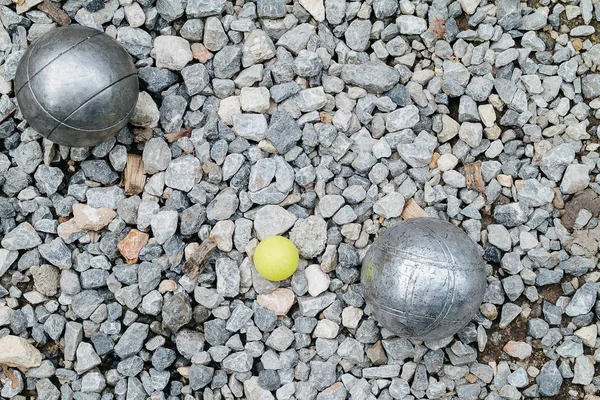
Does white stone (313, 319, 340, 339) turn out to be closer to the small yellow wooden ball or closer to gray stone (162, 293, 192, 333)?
the small yellow wooden ball

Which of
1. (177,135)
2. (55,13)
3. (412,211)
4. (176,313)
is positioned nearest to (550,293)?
(412,211)

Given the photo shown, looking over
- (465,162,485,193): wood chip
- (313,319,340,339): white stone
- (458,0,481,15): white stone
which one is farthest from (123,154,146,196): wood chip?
(458,0,481,15): white stone

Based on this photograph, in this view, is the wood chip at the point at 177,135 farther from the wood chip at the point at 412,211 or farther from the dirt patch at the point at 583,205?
the dirt patch at the point at 583,205

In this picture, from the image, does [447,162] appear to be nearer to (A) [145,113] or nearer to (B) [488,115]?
(B) [488,115]

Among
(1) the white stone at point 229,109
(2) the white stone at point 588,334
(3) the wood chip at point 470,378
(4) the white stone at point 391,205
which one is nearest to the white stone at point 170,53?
(1) the white stone at point 229,109

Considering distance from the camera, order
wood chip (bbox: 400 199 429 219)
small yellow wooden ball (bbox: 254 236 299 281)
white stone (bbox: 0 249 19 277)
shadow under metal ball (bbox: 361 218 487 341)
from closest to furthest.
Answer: shadow under metal ball (bbox: 361 218 487 341) → small yellow wooden ball (bbox: 254 236 299 281) → white stone (bbox: 0 249 19 277) → wood chip (bbox: 400 199 429 219)
